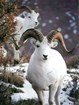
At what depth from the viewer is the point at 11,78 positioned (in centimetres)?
1283

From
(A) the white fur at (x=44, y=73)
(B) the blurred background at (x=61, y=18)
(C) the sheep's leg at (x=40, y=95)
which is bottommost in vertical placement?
(C) the sheep's leg at (x=40, y=95)

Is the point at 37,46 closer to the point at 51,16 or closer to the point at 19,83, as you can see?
the point at 19,83

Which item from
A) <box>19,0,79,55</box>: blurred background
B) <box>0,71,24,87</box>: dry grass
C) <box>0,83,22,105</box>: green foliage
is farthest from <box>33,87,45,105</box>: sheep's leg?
<box>19,0,79,55</box>: blurred background

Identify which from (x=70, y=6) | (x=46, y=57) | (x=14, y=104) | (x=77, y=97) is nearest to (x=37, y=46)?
(x=46, y=57)

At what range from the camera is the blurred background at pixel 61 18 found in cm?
2686

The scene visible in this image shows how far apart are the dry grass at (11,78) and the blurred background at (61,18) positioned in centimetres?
1177

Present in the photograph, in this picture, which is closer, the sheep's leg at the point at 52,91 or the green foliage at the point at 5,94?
the sheep's leg at the point at 52,91

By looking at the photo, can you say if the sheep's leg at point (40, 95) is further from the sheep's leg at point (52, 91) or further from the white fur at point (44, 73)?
the sheep's leg at point (52, 91)

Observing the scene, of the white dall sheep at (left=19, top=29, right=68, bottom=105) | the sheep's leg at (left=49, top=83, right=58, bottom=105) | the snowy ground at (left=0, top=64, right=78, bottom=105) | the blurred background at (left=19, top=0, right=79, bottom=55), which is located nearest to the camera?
the white dall sheep at (left=19, top=29, right=68, bottom=105)

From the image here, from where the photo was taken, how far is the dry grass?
1270 centimetres

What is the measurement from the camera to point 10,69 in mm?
14477

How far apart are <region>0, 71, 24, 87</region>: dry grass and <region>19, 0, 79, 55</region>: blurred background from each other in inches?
463

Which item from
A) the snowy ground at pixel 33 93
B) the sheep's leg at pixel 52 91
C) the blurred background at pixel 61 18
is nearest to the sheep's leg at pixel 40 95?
the sheep's leg at pixel 52 91

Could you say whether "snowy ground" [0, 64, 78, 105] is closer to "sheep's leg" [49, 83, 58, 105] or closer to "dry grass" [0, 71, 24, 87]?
"dry grass" [0, 71, 24, 87]
